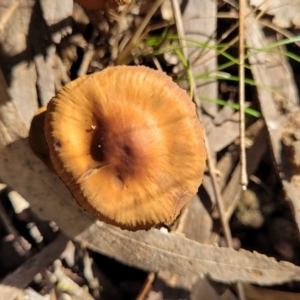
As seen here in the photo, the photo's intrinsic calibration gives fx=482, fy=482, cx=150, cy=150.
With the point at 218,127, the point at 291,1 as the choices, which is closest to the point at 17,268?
the point at 218,127

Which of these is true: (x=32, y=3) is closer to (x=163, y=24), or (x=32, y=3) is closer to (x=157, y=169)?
(x=163, y=24)

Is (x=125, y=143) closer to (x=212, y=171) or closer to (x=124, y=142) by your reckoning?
(x=124, y=142)

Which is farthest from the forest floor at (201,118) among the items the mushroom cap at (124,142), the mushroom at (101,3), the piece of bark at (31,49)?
the mushroom cap at (124,142)

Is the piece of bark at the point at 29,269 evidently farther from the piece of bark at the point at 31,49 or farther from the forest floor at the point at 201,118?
the piece of bark at the point at 31,49

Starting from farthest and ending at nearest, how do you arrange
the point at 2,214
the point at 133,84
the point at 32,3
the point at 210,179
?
the point at 210,179
the point at 2,214
the point at 32,3
the point at 133,84

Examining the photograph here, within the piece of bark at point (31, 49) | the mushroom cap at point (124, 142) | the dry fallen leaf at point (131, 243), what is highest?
the piece of bark at point (31, 49)

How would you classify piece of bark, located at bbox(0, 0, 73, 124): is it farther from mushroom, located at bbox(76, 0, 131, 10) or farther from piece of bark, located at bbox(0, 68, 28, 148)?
mushroom, located at bbox(76, 0, 131, 10)

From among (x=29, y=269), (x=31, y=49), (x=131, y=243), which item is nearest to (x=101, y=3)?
(x=31, y=49)

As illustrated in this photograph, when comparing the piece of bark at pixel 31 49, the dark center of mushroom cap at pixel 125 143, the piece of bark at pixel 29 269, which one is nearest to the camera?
the dark center of mushroom cap at pixel 125 143
